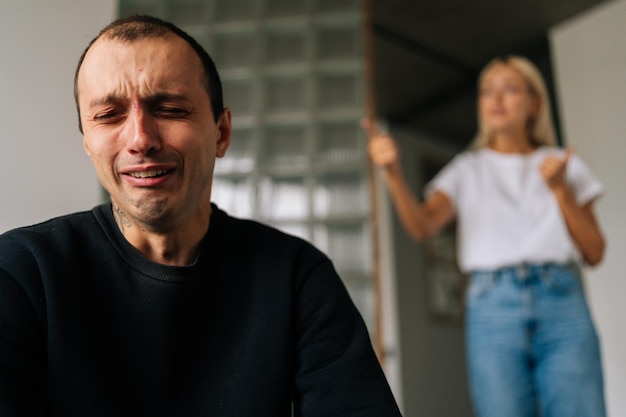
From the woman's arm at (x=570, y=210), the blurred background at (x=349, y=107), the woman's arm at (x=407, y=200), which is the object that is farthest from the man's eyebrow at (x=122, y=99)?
the woman's arm at (x=570, y=210)

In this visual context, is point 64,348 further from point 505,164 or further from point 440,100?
point 440,100

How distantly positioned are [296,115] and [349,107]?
0.54 feet

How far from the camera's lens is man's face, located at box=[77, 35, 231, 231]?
72cm

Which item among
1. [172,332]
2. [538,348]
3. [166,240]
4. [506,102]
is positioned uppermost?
[506,102]

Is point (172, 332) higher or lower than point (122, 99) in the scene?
lower

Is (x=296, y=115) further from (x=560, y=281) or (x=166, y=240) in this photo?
(x=166, y=240)

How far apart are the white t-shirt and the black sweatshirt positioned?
734mm

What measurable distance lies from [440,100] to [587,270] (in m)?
1.67

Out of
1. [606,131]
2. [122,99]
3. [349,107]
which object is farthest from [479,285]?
[606,131]

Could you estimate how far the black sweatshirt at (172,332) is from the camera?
67cm

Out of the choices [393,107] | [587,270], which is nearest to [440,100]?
[393,107]

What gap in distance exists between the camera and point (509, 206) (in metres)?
1.49

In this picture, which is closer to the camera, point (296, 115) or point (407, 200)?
point (407, 200)

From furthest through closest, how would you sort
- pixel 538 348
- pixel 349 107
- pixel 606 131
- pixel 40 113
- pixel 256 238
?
pixel 606 131 → pixel 349 107 → pixel 538 348 → pixel 40 113 → pixel 256 238
